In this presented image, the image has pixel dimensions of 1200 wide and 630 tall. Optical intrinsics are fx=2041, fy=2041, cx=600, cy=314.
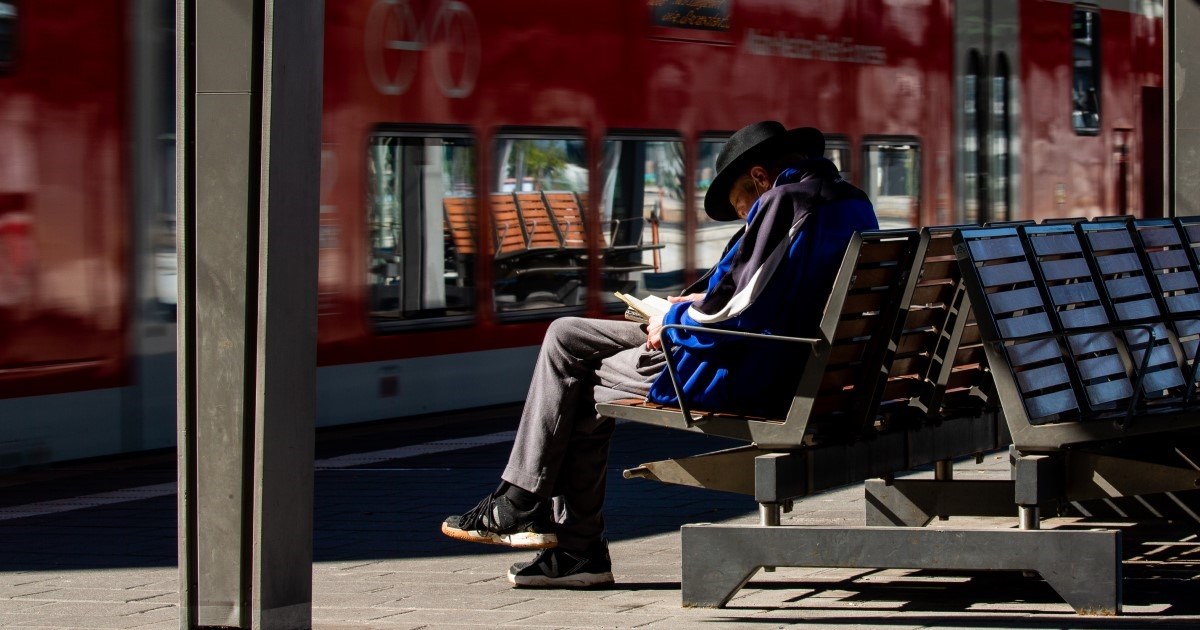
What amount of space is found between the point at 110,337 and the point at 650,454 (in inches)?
102

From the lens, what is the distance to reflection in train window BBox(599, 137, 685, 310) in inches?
503

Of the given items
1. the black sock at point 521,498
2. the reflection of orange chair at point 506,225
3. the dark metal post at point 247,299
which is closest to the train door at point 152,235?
the reflection of orange chair at point 506,225

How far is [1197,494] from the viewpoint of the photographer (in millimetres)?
6168

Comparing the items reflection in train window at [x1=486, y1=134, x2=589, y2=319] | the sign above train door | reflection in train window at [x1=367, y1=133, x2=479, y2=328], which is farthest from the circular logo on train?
the sign above train door

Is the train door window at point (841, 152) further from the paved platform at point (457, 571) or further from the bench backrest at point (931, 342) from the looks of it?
the bench backrest at point (931, 342)

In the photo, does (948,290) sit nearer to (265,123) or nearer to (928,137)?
(265,123)

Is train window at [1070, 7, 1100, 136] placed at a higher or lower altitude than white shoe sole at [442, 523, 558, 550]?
higher

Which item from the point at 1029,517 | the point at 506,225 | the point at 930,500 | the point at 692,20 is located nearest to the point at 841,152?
the point at 692,20

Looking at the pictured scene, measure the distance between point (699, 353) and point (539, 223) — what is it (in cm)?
678

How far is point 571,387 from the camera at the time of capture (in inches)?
227

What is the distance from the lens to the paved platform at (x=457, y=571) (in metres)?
5.38

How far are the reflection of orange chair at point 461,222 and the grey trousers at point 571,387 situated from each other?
19.1 feet

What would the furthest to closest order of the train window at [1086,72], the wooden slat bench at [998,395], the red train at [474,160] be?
the train window at [1086,72], the red train at [474,160], the wooden slat bench at [998,395]

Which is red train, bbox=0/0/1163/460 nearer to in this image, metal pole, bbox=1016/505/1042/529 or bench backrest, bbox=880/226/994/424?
bench backrest, bbox=880/226/994/424
